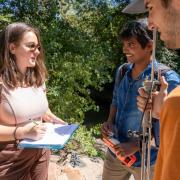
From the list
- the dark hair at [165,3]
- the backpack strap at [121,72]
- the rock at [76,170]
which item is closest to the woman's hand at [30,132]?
the backpack strap at [121,72]

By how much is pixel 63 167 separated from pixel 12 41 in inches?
82.9

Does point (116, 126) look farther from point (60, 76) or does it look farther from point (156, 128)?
point (60, 76)

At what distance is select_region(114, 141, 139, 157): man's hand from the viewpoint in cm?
214

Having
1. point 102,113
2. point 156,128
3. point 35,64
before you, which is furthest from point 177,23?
point 102,113

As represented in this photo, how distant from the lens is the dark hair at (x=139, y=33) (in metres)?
2.25

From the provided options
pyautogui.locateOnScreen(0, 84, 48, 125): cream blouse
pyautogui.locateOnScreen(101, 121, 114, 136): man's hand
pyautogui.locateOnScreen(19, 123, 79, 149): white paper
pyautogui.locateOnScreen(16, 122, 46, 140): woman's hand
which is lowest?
pyautogui.locateOnScreen(101, 121, 114, 136): man's hand

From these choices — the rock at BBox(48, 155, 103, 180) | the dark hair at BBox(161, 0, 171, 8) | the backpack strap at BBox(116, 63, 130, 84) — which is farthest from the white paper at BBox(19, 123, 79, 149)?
the rock at BBox(48, 155, 103, 180)

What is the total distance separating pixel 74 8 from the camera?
19.5 feet

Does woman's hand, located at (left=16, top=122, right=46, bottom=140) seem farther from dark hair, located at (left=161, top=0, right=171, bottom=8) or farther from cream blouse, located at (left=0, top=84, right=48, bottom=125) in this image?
dark hair, located at (left=161, top=0, right=171, bottom=8)

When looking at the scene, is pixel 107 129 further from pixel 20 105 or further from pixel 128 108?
pixel 20 105

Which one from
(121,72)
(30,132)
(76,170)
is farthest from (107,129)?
(76,170)

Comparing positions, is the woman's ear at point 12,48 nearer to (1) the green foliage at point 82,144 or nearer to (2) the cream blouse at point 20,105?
(2) the cream blouse at point 20,105

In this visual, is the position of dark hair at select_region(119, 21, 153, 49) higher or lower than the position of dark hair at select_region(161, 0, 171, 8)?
lower

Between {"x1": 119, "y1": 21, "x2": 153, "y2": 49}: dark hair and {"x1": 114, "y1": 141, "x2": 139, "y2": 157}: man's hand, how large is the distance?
0.61 meters
